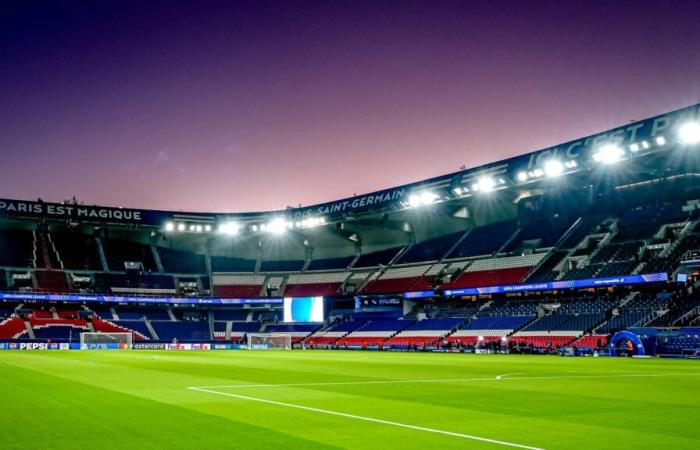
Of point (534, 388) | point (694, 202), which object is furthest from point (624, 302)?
point (534, 388)

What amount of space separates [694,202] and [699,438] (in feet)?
177

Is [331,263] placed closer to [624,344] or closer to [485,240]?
[485,240]

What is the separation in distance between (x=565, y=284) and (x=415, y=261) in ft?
83.9

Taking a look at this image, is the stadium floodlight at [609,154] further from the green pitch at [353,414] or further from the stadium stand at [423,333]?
the green pitch at [353,414]

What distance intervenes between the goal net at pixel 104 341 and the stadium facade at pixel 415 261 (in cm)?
494

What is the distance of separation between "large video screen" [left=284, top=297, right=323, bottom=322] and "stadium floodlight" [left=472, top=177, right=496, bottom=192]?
27.3 meters

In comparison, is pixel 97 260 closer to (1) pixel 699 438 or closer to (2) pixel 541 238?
(2) pixel 541 238

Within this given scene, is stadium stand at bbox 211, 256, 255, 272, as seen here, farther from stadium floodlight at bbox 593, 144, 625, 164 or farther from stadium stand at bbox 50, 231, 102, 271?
stadium floodlight at bbox 593, 144, 625, 164

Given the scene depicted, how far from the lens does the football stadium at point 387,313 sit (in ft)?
Result: 39.6

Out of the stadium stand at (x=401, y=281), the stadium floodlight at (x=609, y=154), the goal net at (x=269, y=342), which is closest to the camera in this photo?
the stadium floodlight at (x=609, y=154)

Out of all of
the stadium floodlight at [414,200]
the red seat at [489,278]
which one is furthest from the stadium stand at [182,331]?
the red seat at [489,278]

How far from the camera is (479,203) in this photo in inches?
2881

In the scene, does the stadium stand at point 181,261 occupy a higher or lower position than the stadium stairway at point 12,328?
higher

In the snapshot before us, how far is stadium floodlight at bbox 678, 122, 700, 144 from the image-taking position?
145 feet
